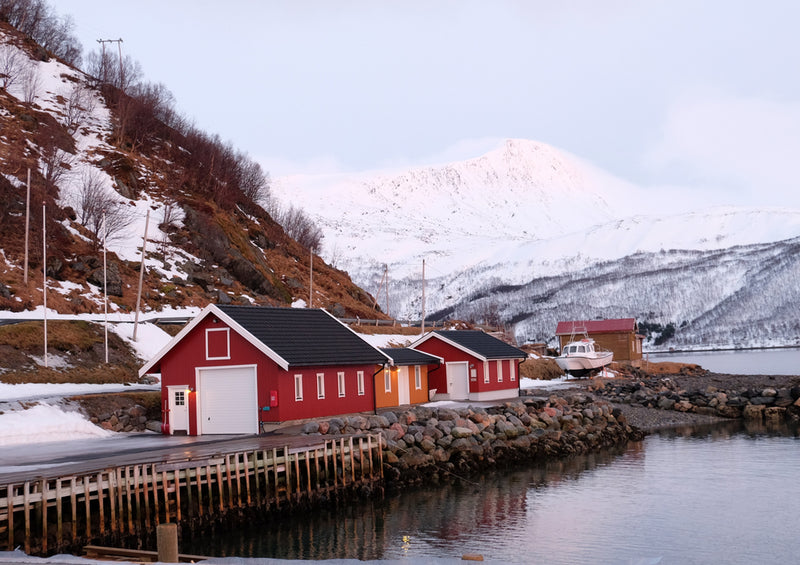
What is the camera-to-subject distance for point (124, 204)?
8644cm

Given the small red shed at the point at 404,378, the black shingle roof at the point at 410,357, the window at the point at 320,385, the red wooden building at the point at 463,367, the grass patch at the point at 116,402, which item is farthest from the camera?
the red wooden building at the point at 463,367

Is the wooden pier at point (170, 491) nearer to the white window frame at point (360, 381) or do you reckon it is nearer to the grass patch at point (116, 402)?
the white window frame at point (360, 381)

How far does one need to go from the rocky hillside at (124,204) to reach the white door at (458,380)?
26.3 metres

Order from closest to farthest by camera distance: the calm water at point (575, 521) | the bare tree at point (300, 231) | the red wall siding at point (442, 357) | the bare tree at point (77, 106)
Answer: the calm water at point (575, 521)
the red wall siding at point (442, 357)
the bare tree at point (77, 106)
the bare tree at point (300, 231)

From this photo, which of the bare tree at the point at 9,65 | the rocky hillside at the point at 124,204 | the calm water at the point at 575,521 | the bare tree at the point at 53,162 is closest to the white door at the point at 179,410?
the calm water at the point at 575,521

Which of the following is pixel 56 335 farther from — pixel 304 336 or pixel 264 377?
pixel 264 377

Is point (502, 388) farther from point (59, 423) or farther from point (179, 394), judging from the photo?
point (59, 423)

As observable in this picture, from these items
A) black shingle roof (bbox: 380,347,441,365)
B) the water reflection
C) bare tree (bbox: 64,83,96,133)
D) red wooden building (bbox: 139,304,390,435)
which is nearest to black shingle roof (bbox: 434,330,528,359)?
black shingle roof (bbox: 380,347,441,365)

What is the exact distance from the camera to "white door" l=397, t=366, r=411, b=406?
4703 centimetres

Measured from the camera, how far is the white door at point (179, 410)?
36688 millimetres

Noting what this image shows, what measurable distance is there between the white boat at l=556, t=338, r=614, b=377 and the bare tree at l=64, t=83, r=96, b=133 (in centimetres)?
6339

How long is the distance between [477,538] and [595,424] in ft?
78.8

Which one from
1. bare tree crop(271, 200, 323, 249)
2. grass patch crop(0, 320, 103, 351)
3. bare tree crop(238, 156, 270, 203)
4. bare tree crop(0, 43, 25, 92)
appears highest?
bare tree crop(0, 43, 25, 92)

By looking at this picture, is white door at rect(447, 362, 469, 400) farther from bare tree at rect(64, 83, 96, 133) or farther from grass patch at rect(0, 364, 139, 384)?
bare tree at rect(64, 83, 96, 133)
